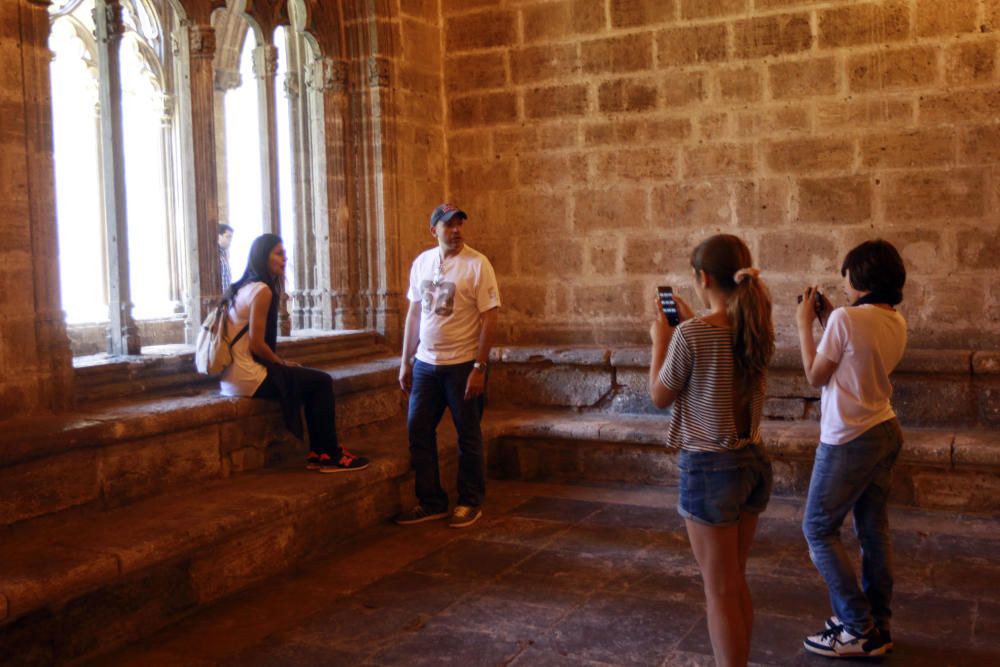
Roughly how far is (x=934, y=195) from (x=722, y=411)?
3.92 m

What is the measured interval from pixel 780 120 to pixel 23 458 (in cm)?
467

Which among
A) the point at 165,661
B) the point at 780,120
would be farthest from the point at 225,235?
the point at 165,661

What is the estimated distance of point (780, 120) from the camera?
20.1 ft

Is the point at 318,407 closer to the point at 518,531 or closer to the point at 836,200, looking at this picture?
the point at 518,531

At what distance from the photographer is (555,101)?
676cm

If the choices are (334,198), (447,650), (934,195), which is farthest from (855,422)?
(334,198)

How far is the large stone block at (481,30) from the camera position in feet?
22.6

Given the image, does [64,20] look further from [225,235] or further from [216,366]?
[216,366]

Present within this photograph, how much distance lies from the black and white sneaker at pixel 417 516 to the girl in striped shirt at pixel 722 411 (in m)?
2.59

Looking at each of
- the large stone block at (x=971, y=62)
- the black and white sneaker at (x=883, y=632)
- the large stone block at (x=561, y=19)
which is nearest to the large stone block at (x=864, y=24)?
the large stone block at (x=971, y=62)

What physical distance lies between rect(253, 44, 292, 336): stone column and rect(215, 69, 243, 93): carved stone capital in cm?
493

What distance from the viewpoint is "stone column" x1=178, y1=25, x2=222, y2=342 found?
542cm

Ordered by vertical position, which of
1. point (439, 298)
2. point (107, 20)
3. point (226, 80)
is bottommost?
point (439, 298)

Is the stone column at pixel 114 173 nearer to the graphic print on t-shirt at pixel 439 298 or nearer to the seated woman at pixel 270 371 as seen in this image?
the seated woman at pixel 270 371
